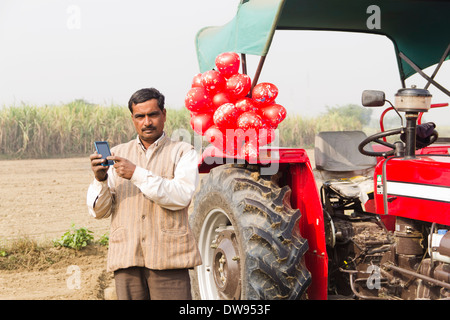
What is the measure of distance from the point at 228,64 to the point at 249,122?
0.47 metres

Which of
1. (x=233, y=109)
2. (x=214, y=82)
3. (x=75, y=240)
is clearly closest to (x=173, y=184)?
(x=233, y=109)

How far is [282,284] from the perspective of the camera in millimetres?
3137

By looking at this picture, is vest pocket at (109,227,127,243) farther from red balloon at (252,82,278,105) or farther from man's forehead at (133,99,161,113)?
red balloon at (252,82,278,105)

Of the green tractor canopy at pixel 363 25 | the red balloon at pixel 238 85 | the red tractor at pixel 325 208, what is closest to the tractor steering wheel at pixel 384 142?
the red tractor at pixel 325 208

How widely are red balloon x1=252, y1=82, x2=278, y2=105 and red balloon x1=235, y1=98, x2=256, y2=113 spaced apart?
54 millimetres

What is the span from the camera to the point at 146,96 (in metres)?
2.85

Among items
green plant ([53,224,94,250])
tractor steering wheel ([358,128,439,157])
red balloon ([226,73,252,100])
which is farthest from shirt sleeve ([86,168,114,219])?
green plant ([53,224,94,250])

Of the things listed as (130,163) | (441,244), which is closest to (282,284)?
(441,244)

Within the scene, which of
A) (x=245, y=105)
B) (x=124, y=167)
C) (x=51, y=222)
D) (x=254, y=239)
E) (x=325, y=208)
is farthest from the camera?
(x=51, y=222)

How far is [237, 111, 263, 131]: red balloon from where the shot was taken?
132 inches

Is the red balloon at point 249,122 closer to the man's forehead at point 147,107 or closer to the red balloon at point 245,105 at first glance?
the red balloon at point 245,105

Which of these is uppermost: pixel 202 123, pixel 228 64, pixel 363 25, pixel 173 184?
pixel 363 25

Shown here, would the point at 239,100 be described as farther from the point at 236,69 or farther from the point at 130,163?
the point at 130,163

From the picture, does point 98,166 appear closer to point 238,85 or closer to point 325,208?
point 238,85
